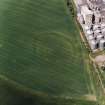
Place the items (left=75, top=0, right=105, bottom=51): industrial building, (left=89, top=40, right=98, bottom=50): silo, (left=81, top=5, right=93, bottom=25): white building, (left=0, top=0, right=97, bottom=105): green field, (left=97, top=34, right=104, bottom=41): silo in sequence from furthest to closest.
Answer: (left=81, top=5, right=93, bottom=25): white building < (left=97, top=34, right=104, bottom=41): silo < (left=75, top=0, right=105, bottom=51): industrial building < (left=89, top=40, right=98, bottom=50): silo < (left=0, top=0, right=97, bottom=105): green field

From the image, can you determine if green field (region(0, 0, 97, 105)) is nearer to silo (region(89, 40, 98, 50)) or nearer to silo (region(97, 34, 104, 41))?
silo (region(89, 40, 98, 50))

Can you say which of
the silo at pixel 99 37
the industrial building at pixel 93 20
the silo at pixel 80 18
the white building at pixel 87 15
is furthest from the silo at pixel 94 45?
the silo at pixel 80 18

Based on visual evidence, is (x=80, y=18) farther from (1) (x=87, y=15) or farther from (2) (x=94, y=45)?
(2) (x=94, y=45)

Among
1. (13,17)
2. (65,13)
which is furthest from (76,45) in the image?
(13,17)

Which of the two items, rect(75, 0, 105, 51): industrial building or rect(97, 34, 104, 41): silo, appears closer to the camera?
rect(75, 0, 105, 51): industrial building

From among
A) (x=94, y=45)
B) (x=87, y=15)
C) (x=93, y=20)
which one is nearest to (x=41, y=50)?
(x=94, y=45)

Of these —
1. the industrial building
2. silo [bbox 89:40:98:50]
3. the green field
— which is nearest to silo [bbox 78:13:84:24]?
the industrial building
